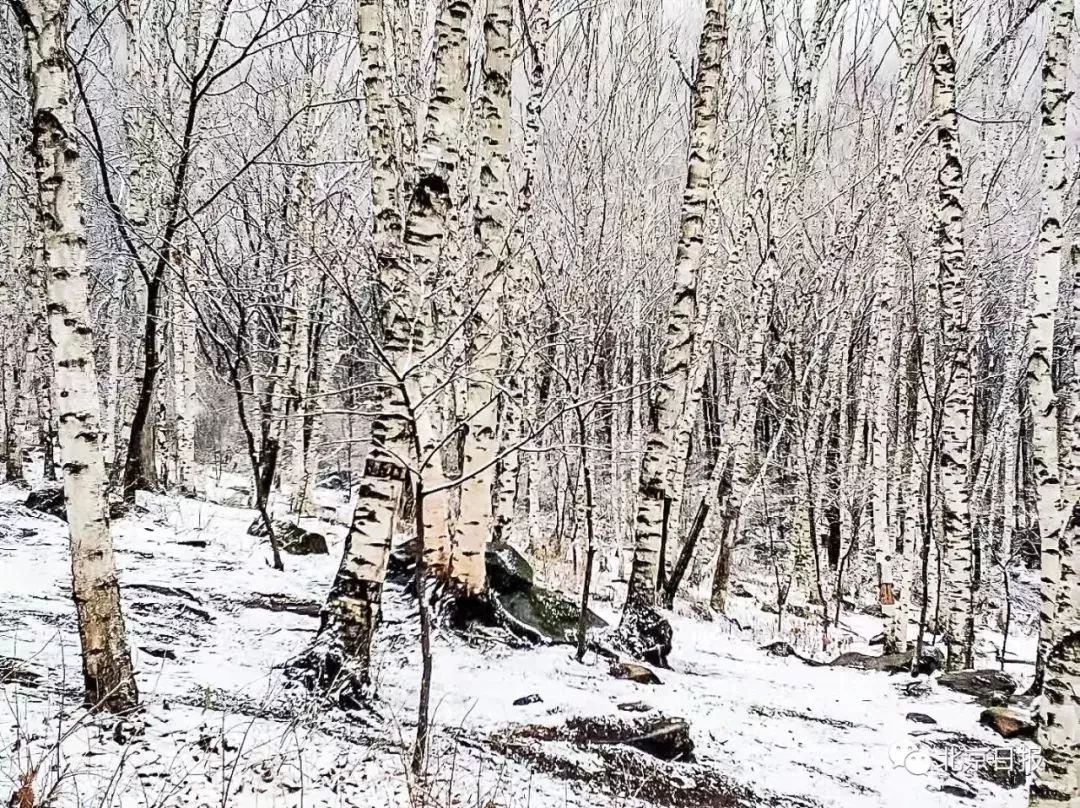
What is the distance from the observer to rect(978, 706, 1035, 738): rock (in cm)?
559

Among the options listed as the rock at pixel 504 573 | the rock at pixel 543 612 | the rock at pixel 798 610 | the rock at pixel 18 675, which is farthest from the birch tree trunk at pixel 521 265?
the rock at pixel 798 610

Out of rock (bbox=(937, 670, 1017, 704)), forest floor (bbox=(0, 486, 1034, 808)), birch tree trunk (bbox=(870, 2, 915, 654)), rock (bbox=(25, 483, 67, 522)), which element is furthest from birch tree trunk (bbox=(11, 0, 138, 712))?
birch tree trunk (bbox=(870, 2, 915, 654))

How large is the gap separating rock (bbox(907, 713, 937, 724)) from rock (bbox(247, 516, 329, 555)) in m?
7.07

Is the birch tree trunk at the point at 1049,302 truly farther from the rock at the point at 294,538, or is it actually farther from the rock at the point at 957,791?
the rock at the point at 294,538

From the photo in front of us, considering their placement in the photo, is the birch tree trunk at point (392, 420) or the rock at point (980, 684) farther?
the rock at point (980, 684)

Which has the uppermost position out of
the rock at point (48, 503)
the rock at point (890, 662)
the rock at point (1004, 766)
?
the rock at point (48, 503)

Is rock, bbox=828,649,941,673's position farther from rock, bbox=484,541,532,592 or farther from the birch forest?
rock, bbox=484,541,532,592

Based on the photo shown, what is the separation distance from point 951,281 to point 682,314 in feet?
9.22

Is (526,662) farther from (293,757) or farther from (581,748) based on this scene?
(293,757)

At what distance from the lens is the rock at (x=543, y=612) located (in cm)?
667

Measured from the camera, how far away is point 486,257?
673 centimetres

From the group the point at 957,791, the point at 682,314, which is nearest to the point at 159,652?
the point at 682,314

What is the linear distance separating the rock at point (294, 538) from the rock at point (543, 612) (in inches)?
155

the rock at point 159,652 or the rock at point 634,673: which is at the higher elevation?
the rock at point 159,652
